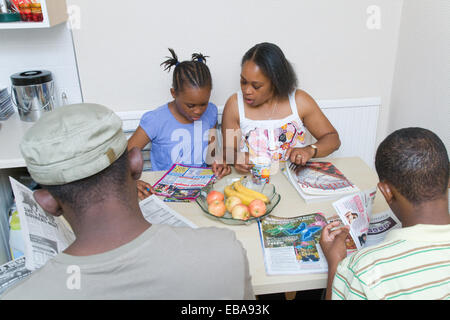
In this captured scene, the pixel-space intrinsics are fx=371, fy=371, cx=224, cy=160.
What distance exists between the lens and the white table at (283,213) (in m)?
1.14

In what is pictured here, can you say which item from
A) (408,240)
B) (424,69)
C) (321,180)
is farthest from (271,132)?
(408,240)

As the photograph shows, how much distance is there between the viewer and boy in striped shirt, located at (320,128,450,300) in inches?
36.8

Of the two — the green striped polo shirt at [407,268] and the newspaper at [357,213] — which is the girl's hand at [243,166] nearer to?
the newspaper at [357,213]

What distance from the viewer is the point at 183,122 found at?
7.19 ft

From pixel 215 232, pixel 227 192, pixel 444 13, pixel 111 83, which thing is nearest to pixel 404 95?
pixel 444 13

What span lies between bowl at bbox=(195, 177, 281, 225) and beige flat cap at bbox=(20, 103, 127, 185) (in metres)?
0.65

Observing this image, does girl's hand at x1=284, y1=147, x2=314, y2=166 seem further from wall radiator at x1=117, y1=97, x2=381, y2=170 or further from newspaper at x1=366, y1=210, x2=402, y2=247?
wall radiator at x1=117, y1=97, x2=381, y2=170

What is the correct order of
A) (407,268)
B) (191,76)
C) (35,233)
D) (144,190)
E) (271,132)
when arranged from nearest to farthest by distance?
(407,268), (35,233), (144,190), (191,76), (271,132)

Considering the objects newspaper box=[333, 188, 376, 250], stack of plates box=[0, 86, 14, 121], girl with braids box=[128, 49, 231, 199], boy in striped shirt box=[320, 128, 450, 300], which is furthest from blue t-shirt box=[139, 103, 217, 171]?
boy in striped shirt box=[320, 128, 450, 300]

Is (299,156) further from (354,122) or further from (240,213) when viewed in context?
(354,122)

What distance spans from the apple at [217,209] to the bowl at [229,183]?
12mm

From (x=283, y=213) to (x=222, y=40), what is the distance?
1.45 metres

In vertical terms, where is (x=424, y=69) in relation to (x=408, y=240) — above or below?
above

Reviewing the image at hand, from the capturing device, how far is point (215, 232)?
0.91m
